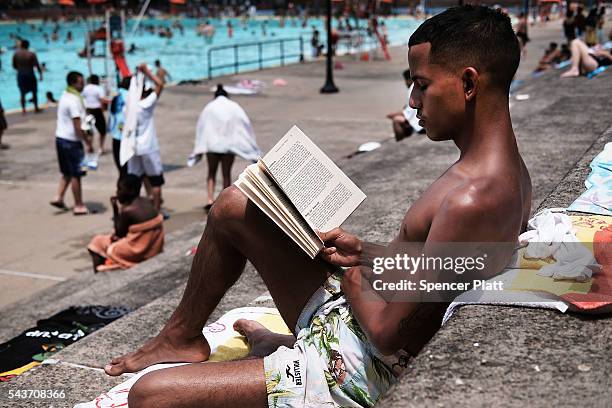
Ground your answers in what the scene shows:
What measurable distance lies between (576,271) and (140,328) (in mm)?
2038

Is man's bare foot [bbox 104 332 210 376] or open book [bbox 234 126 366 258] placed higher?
open book [bbox 234 126 366 258]

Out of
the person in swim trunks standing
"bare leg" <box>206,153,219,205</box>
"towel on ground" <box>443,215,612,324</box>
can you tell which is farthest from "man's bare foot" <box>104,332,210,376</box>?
the person in swim trunks standing

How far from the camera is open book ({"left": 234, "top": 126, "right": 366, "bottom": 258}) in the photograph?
7.87 ft

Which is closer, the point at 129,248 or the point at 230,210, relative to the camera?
the point at 230,210

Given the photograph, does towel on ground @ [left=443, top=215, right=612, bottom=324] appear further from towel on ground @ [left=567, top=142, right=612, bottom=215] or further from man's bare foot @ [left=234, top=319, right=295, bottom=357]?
man's bare foot @ [left=234, top=319, right=295, bottom=357]

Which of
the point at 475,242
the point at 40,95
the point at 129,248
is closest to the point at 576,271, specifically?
the point at 475,242

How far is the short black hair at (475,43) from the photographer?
2.14m

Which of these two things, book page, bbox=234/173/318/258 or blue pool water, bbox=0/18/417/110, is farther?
blue pool water, bbox=0/18/417/110

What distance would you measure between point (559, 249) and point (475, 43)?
69 centimetres

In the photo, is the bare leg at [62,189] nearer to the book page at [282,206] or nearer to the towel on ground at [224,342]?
the towel on ground at [224,342]

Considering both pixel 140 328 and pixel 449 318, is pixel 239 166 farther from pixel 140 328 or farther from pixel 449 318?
pixel 449 318

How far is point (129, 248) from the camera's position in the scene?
6410 millimetres

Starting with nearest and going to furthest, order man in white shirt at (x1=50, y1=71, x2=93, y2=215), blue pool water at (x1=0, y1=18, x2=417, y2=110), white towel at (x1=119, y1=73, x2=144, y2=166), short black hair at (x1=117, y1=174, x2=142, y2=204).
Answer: short black hair at (x1=117, y1=174, x2=142, y2=204) → white towel at (x1=119, y1=73, x2=144, y2=166) → man in white shirt at (x1=50, y1=71, x2=93, y2=215) → blue pool water at (x1=0, y1=18, x2=417, y2=110)

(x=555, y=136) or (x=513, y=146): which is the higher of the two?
(x=513, y=146)
